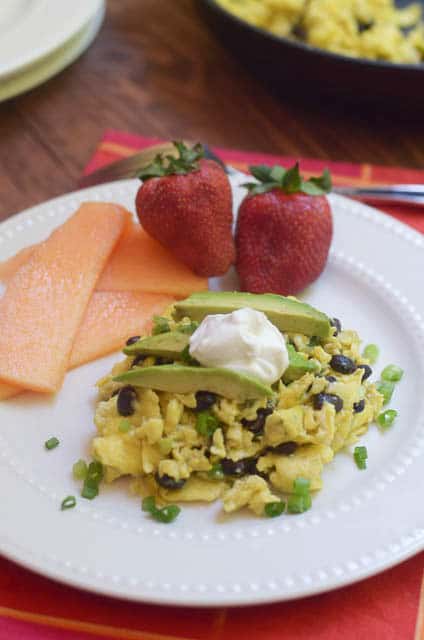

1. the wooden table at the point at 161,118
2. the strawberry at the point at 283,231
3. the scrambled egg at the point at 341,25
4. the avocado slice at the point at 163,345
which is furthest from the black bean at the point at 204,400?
the scrambled egg at the point at 341,25

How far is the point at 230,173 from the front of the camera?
2.41 meters

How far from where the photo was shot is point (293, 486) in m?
1.53

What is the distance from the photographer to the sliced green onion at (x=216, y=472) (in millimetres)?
1526

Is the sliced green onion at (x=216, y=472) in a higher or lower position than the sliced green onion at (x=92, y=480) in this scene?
higher

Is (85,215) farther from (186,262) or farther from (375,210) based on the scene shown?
(375,210)

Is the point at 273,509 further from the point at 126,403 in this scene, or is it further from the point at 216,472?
the point at 126,403

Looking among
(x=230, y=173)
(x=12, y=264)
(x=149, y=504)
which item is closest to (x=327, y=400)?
(x=149, y=504)

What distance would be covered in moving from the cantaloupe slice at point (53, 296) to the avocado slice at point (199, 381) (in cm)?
28

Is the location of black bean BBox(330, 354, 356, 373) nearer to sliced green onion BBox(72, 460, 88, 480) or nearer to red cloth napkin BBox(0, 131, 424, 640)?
red cloth napkin BBox(0, 131, 424, 640)

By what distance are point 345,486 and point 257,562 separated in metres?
0.28

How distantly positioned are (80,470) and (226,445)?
11.7 inches

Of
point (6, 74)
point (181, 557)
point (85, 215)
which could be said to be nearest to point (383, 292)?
point (85, 215)

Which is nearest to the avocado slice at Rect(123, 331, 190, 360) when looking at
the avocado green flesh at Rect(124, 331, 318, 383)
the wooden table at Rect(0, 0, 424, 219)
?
the avocado green flesh at Rect(124, 331, 318, 383)

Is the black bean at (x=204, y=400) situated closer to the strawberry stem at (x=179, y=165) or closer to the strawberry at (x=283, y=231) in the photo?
the strawberry at (x=283, y=231)
